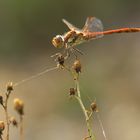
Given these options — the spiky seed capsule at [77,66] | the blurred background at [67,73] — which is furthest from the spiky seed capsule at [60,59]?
the blurred background at [67,73]

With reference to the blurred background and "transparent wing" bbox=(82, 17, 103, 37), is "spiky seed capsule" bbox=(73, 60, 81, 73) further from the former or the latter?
the blurred background

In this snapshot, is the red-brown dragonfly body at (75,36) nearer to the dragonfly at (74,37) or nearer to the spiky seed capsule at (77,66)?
the dragonfly at (74,37)

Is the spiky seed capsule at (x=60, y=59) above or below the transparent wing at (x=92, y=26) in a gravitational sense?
below

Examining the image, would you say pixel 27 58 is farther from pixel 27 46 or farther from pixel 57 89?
pixel 57 89

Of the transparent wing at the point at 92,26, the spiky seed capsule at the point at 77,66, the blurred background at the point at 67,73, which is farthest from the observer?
the blurred background at the point at 67,73

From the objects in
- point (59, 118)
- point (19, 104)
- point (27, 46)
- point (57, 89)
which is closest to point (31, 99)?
point (57, 89)

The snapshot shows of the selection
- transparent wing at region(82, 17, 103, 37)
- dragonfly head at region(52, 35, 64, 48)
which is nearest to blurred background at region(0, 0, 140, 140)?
transparent wing at region(82, 17, 103, 37)

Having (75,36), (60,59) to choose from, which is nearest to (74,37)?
(75,36)

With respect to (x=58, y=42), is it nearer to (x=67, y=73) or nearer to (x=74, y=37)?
(x=74, y=37)
